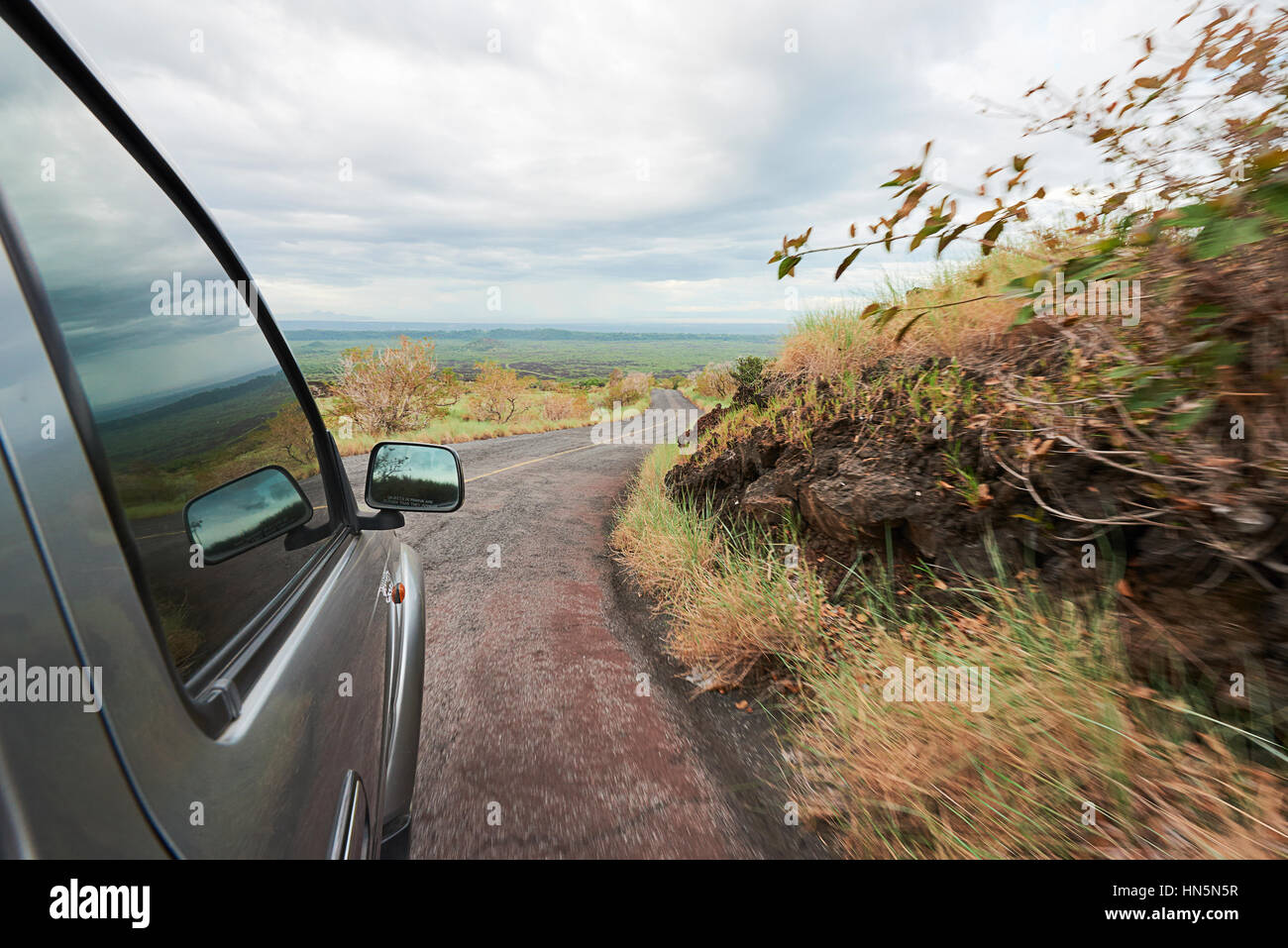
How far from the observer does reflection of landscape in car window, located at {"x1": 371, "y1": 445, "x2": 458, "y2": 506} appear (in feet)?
8.09

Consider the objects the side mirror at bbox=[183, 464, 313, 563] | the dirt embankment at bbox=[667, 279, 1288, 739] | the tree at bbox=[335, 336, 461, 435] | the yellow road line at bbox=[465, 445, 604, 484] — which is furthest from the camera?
the tree at bbox=[335, 336, 461, 435]

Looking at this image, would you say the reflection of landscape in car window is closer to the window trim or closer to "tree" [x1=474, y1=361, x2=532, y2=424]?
the window trim

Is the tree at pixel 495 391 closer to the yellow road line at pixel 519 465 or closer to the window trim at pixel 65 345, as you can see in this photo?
the yellow road line at pixel 519 465

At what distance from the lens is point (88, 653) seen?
651 mm

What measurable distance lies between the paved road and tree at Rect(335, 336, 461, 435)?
1785 centimetres

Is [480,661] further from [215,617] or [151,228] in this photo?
[151,228]

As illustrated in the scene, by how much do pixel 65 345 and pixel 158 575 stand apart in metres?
0.35

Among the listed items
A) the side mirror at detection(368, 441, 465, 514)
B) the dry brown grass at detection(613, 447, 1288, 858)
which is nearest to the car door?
the side mirror at detection(368, 441, 465, 514)

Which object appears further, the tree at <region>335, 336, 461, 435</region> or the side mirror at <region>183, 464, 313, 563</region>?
the tree at <region>335, 336, 461, 435</region>

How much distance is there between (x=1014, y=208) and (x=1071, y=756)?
1814mm

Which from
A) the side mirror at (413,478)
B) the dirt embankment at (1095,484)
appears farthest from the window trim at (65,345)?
the dirt embankment at (1095,484)

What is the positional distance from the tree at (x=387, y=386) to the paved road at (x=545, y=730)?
58.6ft

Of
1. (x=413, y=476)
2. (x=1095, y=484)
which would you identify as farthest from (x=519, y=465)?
(x=1095, y=484)
